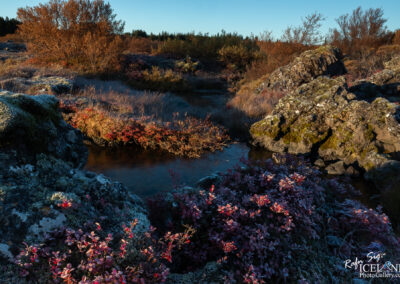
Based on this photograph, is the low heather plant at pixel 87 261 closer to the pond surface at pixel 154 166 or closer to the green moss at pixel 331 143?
the pond surface at pixel 154 166

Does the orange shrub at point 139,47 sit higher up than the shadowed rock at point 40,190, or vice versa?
the orange shrub at point 139,47

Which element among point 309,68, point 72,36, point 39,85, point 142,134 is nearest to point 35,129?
point 142,134

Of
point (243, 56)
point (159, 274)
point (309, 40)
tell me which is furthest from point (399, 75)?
point (243, 56)

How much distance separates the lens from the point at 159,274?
1827 millimetres

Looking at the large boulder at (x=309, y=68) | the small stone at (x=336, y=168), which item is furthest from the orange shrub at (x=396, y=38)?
the small stone at (x=336, y=168)

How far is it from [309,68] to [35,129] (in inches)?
485

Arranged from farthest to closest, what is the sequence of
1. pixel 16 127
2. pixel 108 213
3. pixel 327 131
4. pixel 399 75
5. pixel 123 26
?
pixel 123 26, pixel 399 75, pixel 327 131, pixel 16 127, pixel 108 213

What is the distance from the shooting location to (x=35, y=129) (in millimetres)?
2963

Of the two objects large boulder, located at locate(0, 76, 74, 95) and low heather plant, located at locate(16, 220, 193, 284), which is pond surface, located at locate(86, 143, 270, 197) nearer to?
low heather plant, located at locate(16, 220, 193, 284)

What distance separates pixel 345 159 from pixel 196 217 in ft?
17.4

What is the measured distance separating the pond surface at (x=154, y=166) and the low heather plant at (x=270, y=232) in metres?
1.97

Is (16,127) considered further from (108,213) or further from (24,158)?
(108,213)

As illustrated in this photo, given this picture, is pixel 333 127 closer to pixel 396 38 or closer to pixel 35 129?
pixel 35 129

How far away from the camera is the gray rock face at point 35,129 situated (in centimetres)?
263
